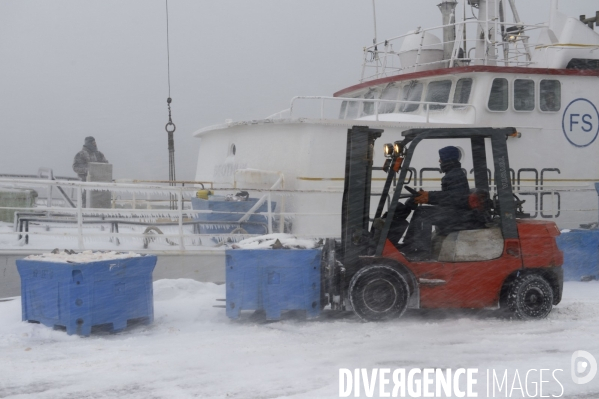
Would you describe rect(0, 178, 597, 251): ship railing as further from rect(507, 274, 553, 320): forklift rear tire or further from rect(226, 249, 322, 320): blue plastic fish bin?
rect(507, 274, 553, 320): forklift rear tire

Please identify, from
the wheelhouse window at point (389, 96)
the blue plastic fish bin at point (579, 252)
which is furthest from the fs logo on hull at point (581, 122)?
the wheelhouse window at point (389, 96)

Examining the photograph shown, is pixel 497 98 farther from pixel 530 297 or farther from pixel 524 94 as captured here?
pixel 530 297

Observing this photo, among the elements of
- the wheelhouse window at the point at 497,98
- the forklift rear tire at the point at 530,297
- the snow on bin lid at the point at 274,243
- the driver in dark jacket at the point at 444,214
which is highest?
the wheelhouse window at the point at 497,98

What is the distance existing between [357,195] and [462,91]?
5.58 m

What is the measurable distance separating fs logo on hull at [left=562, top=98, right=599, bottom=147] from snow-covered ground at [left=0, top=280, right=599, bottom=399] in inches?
205

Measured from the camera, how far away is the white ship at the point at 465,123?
992 cm

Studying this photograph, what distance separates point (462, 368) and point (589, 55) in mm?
9309

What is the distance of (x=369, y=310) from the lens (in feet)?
21.0

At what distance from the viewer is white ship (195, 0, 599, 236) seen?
9.92 metres

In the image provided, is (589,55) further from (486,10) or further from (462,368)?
(462,368)

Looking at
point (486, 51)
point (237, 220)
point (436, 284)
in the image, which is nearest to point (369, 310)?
point (436, 284)

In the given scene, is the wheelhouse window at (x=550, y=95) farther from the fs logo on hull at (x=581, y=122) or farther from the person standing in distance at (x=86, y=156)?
the person standing in distance at (x=86, y=156)

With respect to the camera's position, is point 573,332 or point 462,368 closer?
point 462,368

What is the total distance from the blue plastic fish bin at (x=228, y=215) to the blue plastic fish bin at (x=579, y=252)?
14.0 feet
